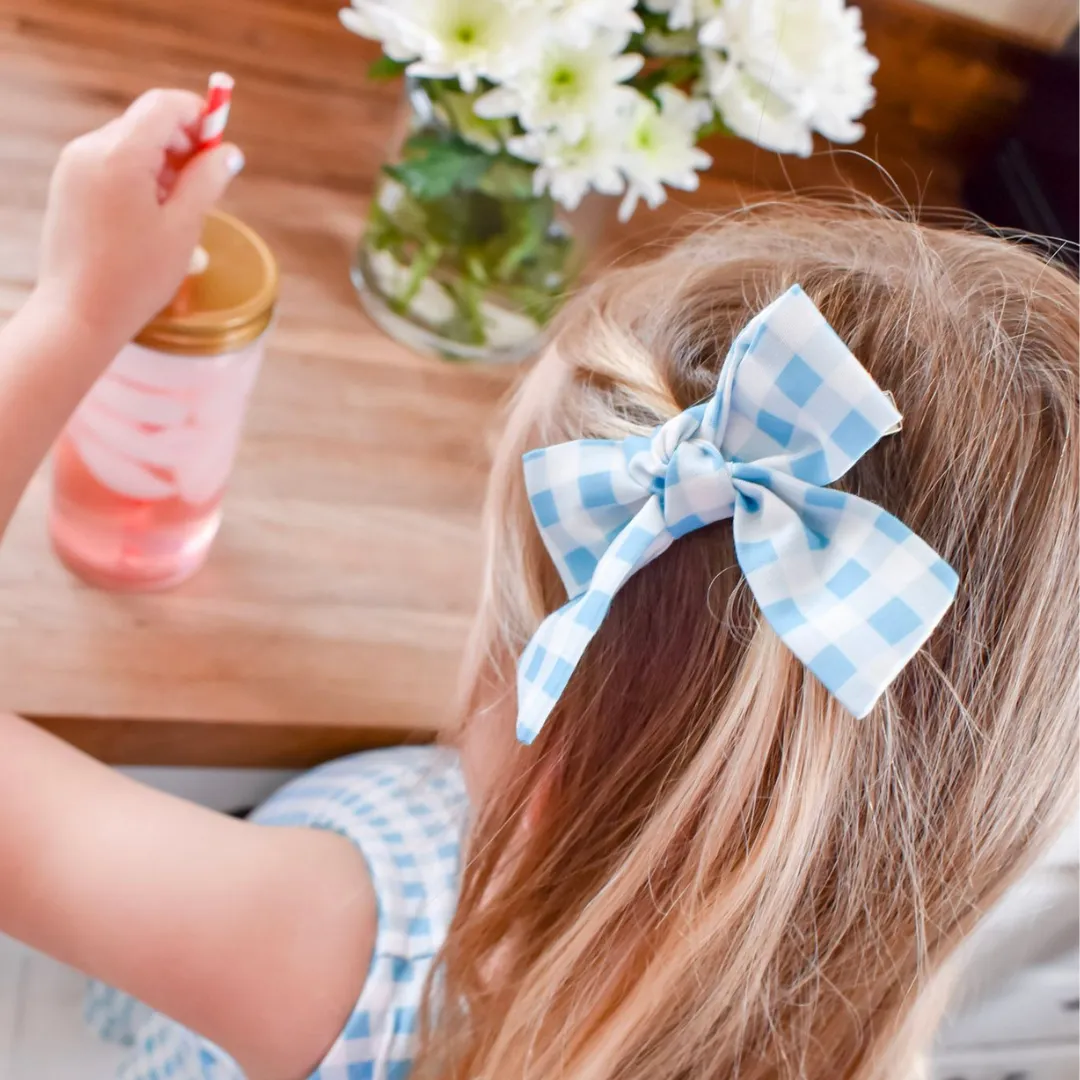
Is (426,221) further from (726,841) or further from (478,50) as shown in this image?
(726,841)

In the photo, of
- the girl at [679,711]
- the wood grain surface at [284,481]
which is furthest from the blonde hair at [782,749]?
the wood grain surface at [284,481]

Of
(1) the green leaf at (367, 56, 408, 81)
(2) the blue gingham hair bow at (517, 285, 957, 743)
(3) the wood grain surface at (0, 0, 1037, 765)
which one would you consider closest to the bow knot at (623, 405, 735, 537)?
(2) the blue gingham hair bow at (517, 285, 957, 743)

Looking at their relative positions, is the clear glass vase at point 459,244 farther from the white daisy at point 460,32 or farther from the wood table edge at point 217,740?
the wood table edge at point 217,740

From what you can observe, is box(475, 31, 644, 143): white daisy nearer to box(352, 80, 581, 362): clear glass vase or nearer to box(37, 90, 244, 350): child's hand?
box(352, 80, 581, 362): clear glass vase

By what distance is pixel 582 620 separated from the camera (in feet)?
1.50

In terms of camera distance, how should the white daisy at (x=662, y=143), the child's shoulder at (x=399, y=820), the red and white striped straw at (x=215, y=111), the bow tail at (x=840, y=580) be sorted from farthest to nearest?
the white daisy at (x=662, y=143)
the child's shoulder at (x=399, y=820)
the red and white striped straw at (x=215, y=111)
the bow tail at (x=840, y=580)

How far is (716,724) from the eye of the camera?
1.60 ft

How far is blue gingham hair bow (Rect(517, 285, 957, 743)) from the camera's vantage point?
1.35ft

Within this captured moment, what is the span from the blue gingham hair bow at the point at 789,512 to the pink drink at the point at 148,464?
0.72ft

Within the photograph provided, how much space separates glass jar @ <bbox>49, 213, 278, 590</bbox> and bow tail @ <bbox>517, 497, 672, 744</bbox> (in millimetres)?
226

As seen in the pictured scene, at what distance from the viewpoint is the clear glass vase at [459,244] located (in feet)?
2.52

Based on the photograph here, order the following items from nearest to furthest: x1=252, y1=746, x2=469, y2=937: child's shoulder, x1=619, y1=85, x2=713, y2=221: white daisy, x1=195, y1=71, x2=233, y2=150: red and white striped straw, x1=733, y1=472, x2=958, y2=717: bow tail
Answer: x1=733, y1=472, x2=958, y2=717: bow tail → x1=195, y1=71, x2=233, y2=150: red and white striped straw → x1=252, y1=746, x2=469, y2=937: child's shoulder → x1=619, y1=85, x2=713, y2=221: white daisy

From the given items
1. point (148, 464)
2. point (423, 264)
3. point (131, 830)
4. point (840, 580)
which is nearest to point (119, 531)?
point (148, 464)

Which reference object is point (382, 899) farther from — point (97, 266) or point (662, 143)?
point (662, 143)
